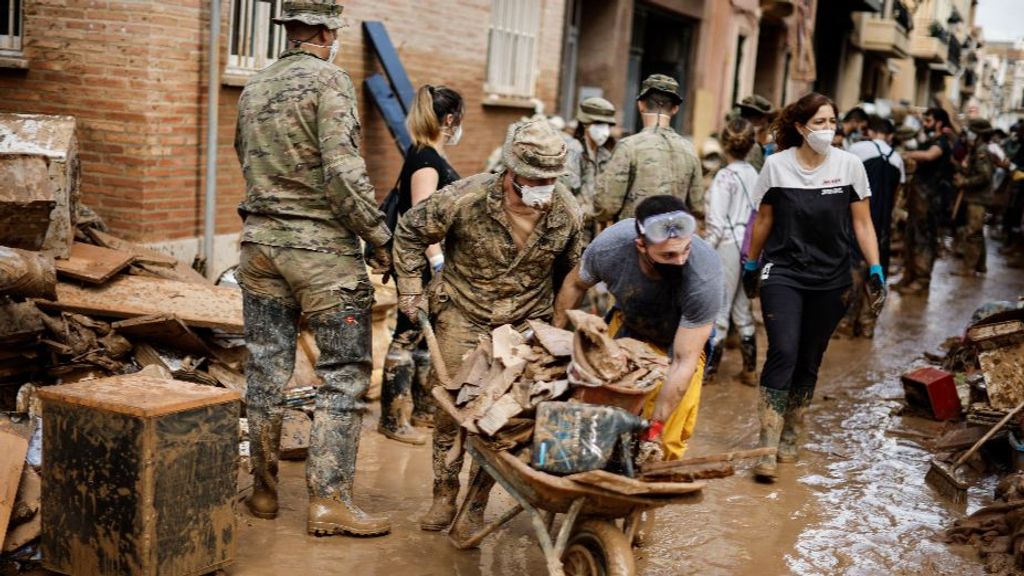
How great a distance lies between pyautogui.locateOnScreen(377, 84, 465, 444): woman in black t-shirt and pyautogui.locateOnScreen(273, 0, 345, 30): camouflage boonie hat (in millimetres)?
1334

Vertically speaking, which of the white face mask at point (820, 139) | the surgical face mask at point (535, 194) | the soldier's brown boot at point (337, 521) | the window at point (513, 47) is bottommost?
the soldier's brown boot at point (337, 521)

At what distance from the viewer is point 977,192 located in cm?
1681

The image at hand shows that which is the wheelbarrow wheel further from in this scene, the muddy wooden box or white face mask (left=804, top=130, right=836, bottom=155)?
white face mask (left=804, top=130, right=836, bottom=155)

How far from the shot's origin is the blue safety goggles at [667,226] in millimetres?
4684

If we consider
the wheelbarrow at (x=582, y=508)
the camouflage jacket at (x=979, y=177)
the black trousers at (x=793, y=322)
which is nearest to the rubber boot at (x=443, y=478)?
the wheelbarrow at (x=582, y=508)

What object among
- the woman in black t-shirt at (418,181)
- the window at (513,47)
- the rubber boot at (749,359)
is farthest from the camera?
the window at (513,47)

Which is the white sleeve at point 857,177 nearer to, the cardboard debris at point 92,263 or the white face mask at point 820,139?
the white face mask at point 820,139

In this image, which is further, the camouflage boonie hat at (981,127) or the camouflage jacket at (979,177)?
the camouflage boonie hat at (981,127)

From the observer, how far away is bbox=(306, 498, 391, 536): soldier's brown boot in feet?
17.0

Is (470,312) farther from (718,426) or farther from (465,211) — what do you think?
(718,426)

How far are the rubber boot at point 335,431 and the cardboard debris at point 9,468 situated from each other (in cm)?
120

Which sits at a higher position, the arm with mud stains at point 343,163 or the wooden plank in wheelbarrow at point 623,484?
the arm with mud stains at point 343,163

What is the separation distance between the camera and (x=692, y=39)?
21.2 meters

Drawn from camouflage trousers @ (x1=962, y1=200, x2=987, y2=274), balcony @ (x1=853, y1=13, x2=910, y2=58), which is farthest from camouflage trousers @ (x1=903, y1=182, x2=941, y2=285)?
balcony @ (x1=853, y1=13, x2=910, y2=58)
